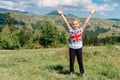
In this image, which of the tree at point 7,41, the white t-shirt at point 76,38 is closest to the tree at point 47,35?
the tree at point 7,41

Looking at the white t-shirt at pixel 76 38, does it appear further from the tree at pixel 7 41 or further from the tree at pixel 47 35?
the tree at pixel 47 35

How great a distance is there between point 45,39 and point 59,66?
271 ft

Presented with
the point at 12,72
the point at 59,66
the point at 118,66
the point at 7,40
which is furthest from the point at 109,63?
the point at 7,40

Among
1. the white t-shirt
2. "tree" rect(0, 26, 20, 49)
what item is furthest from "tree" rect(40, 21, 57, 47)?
the white t-shirt

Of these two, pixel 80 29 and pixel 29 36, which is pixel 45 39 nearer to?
pixel 29 36

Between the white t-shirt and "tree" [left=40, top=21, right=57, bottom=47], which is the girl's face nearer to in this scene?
the white t-shirt

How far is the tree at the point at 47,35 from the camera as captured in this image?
97188 mm

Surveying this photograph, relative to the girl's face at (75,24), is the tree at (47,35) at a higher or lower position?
lower

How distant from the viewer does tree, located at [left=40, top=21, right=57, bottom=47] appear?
97.2m

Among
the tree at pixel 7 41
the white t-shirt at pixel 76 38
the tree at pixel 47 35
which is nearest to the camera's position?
the white t-shirt at pixel 76 38

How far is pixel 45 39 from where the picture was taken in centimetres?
9694

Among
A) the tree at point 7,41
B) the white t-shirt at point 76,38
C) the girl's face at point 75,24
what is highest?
the girl's face at point 75,24

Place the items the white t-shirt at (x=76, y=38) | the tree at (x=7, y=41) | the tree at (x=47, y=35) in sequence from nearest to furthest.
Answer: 1. the white t-shirt at (x=76, y=38)
2. the tree at (x=7, y=41)
3. the tree at (x=47, y=35)

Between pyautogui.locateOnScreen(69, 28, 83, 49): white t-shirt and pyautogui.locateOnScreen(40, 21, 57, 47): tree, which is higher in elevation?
pyautogui.locateOnScreen(69, 28, 83, 49): white t-shirt
